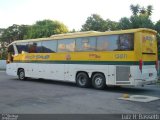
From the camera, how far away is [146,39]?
15625mm

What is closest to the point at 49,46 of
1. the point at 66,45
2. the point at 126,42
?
the point at 66,45

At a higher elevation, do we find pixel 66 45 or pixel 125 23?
pixel 125 23

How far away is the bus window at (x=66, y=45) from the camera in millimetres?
18453

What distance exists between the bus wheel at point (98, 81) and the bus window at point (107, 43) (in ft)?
5.00

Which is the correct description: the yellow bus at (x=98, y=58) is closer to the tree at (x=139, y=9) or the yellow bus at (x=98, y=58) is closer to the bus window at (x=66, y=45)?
the bus window at (x=66, y=45)

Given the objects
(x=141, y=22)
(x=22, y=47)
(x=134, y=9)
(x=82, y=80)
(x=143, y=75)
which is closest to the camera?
(x=143, y=75)

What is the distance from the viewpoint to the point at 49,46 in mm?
20188

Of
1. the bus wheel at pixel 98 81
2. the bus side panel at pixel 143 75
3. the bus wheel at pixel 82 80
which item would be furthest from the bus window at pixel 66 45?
the bus side panel at pixel 143 75

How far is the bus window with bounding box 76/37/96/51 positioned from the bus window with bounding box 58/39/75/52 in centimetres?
43

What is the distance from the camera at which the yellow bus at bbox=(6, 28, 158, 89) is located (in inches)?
600

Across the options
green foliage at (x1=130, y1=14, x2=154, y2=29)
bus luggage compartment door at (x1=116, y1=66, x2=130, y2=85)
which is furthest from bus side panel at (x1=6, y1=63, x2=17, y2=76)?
green foliage at (x1=130, y1=14, x2=154, y2=29)

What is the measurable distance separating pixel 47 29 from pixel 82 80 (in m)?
47.2

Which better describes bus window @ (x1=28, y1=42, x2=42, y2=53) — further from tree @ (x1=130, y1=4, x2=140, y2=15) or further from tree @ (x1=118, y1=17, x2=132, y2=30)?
tree @ (x1=130, y1=4, x2=140, y2=15)

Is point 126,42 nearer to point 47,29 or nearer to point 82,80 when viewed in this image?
point 82,80
